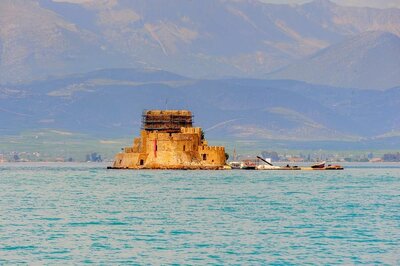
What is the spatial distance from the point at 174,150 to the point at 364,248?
389 ft

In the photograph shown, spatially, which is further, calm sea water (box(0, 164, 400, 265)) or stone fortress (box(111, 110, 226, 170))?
stone fortress (box(111, 110, 226, 170))

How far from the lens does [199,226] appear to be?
276 ft

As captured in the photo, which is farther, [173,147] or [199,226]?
[173,147]

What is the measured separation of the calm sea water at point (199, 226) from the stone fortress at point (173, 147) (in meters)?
57.3

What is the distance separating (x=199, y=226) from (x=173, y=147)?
347ft

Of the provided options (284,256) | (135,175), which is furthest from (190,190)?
(284,256)

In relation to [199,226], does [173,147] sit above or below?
above

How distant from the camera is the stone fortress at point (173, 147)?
189625 mm

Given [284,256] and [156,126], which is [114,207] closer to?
[284,256]

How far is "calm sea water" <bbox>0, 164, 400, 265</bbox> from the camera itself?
6981 centimetres

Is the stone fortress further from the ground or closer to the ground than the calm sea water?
further from the ground

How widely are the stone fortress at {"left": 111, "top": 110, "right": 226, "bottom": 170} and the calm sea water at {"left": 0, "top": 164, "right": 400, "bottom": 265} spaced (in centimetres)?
5727

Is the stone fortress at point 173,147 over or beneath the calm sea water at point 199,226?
over

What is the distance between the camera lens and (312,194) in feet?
401
